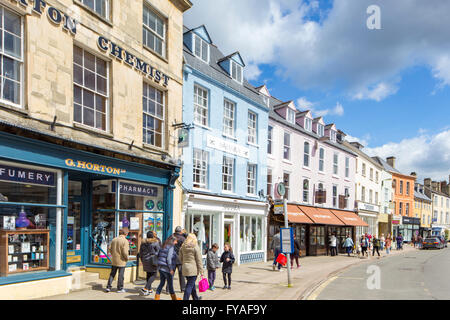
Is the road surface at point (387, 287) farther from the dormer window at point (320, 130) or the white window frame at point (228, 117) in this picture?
the dormer window at point (320, 130)

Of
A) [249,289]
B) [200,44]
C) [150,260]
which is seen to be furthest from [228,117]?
[150,260]

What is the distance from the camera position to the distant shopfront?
23672 mm

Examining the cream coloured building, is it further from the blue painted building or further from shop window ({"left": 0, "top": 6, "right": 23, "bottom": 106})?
the blue painted building

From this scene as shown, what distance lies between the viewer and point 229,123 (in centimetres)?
1941

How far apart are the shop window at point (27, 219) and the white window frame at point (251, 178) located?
1230 cm

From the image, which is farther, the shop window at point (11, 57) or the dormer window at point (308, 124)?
the dormer window at point (308, 124)

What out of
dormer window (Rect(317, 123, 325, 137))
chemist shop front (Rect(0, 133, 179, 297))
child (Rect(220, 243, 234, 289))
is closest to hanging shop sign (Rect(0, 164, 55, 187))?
chemist shop front (Rect(0, 133, 179, 297))

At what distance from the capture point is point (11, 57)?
8.93 meters

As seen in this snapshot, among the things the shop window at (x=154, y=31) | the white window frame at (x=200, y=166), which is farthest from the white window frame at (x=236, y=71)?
the shop window at (x=154, y=31)

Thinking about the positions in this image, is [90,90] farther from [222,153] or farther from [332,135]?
[332,135]

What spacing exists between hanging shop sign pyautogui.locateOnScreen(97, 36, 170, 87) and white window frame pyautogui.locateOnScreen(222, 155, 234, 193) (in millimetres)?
5744

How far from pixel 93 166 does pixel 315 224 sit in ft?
69.9

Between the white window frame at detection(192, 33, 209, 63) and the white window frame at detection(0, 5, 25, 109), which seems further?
the white window frame at detection(192, 33, 209, 63)

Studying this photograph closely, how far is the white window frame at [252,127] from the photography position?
68.8ft
